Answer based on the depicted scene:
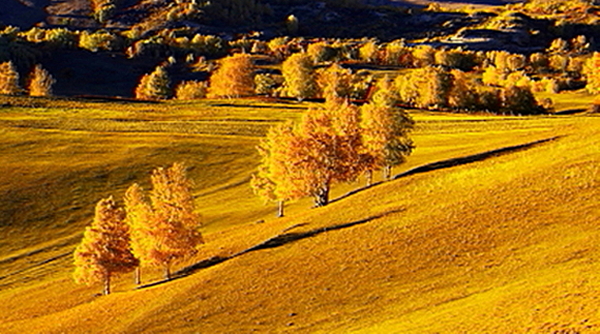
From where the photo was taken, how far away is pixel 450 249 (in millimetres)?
40469

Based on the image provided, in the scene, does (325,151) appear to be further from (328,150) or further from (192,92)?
(192,92)

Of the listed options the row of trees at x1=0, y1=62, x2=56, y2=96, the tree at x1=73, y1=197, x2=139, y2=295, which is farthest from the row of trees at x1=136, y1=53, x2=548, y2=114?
the tree at x1=73, y1=197, x2=139, y2=295

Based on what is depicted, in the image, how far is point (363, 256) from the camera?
43219mm

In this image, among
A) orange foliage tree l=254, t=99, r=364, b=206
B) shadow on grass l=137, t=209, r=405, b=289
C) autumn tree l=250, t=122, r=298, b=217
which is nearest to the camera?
shadow on grass l=137, t=209, r=405, b=289

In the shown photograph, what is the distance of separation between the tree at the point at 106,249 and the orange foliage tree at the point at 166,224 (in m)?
2.77

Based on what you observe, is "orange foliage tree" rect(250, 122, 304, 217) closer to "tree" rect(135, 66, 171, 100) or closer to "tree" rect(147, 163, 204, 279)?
"tree" rect(147, 163, 204, 279)

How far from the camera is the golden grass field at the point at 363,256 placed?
107ft

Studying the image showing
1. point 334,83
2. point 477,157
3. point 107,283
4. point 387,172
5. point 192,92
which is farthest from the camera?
point 192,92

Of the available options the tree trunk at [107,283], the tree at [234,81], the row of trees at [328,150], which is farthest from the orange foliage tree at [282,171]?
the tree at [234,81]

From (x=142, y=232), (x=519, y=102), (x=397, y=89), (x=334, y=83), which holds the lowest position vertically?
(x=142, y=232)

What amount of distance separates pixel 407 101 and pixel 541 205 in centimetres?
11540

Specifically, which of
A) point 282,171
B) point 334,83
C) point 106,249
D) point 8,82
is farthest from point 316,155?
point 8,82

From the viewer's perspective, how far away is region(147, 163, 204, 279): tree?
2213 inches

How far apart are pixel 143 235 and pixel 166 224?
230 centimetres
